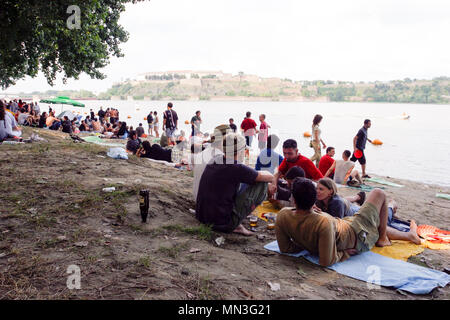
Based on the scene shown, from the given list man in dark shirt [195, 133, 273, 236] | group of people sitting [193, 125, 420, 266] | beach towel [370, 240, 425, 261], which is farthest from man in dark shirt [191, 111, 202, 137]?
→ beach towel [370, 240, 425, 261]

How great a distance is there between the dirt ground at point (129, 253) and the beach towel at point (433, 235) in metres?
0.61

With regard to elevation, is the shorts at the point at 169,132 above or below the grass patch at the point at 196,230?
above

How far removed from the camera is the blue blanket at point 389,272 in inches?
130

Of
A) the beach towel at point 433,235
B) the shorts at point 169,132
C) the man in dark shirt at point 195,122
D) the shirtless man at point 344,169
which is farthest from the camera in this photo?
the man in dark shirt at point 195,122

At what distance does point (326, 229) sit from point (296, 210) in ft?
1.16

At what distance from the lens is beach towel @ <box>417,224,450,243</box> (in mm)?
4922

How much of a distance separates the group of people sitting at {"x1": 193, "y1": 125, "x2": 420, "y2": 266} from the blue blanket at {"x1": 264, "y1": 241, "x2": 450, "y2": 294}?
3.8 inches

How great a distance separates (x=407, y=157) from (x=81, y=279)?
20.1m

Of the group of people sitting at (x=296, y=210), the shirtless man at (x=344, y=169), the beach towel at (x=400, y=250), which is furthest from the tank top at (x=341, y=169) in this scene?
the beach towel at (x=400, y=250)

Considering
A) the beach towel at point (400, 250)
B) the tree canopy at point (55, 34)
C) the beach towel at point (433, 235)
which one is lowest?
the beach towel at point (433, 235)

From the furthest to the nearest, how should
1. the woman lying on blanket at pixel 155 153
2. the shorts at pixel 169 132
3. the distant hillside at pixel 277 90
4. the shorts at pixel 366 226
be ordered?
the distant hillside at pixel 277 90 → the shorts at pixel 169 132 → the woman lying on blanket at pixel 155 153 → the shorts at pixel 366 226

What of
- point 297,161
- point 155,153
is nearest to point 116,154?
point 155,153

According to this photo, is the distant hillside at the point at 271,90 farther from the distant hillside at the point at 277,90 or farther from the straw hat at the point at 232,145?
the straw hat at the point at 232,145
